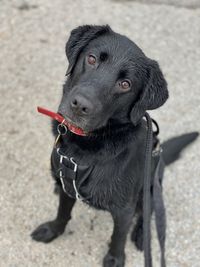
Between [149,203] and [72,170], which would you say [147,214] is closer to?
[149,203]

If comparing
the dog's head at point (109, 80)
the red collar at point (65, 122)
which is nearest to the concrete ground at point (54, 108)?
the red collar at point (65, 122)

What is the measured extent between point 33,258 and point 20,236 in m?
0.18

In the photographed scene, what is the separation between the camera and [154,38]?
4656mm

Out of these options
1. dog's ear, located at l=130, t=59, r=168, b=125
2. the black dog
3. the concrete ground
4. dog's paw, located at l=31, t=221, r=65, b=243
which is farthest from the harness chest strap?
the concrete ground

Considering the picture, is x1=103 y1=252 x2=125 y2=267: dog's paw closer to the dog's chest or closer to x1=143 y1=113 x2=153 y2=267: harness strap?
the dog's chest

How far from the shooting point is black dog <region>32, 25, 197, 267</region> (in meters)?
2.25

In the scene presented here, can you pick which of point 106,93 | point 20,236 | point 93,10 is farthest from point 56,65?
point 106,93

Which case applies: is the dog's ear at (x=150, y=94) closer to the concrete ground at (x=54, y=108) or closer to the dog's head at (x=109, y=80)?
the dog's head at (x=109, y=80)

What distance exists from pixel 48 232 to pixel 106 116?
1.09m

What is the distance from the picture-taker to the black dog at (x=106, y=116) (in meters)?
2.25

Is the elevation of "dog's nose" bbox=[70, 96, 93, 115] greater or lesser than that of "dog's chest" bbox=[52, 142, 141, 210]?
greater

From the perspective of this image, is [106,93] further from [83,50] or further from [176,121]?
[176,121]

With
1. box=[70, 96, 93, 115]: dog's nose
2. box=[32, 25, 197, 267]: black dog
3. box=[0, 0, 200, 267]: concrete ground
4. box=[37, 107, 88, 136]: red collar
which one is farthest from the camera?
box=[0, 0, 200, 267]: concrete ground

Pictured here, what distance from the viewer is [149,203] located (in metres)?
2.28
